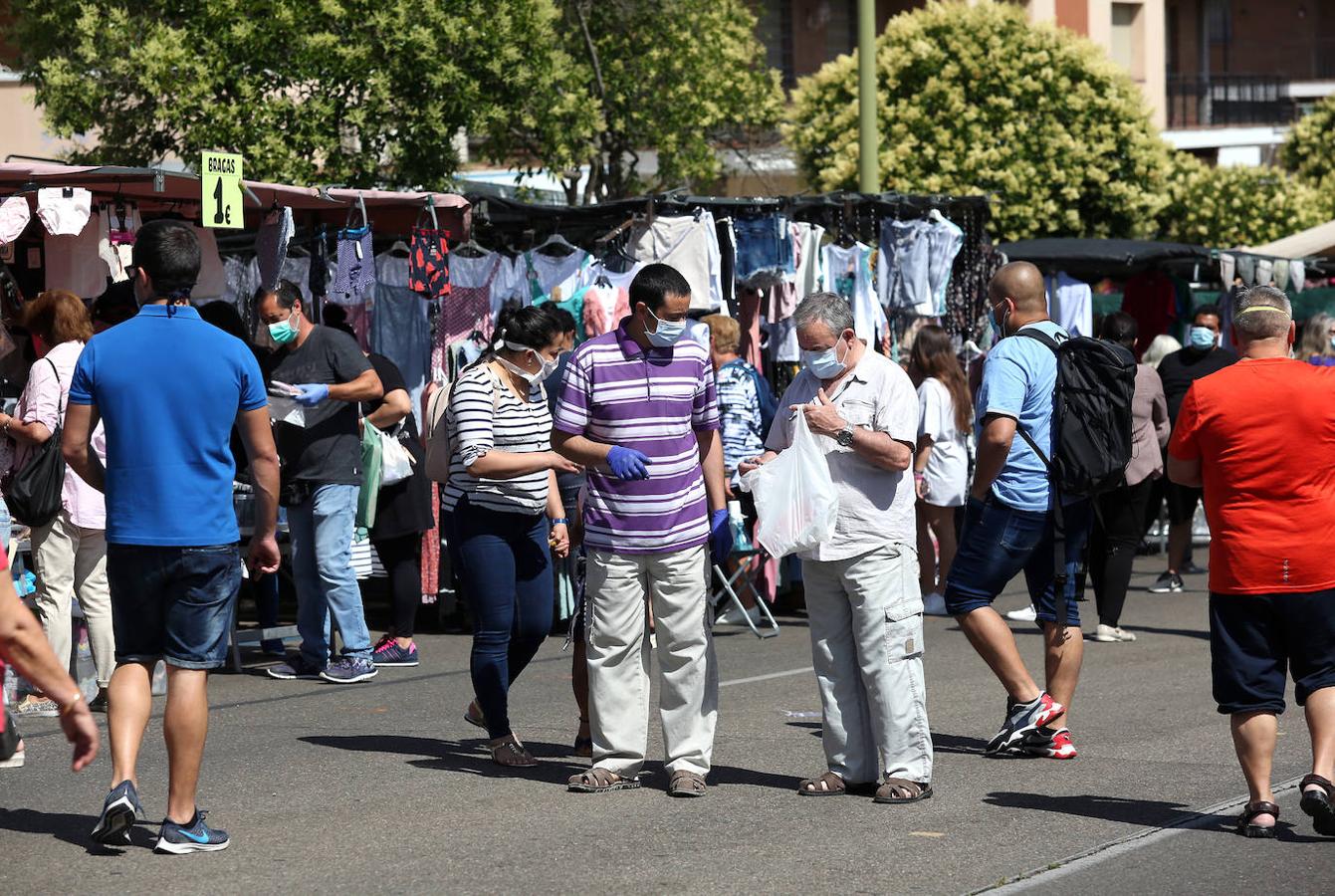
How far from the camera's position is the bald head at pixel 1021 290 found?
7.95 metres

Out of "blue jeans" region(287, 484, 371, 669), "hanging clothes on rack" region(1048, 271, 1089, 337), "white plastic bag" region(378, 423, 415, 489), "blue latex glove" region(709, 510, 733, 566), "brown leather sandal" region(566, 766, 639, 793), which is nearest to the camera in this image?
"brown leather sandal" region(566, 766, 639, 793)

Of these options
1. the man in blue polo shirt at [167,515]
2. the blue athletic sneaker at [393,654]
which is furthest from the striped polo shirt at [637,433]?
the blue athletic sneaker at [393,654]

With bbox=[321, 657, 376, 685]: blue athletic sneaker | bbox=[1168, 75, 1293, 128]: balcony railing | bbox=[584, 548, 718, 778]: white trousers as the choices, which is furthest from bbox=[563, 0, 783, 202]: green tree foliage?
bbox=[1168, 75, 1293, 128]: balcony railing

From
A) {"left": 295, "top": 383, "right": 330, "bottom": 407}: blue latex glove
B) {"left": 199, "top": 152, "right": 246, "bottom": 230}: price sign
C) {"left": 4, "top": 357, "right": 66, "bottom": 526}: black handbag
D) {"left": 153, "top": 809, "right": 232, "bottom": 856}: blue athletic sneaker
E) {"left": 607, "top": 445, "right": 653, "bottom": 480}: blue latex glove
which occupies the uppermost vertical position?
{"left": 199, "top": 152, "right": 246, "bottom": 230}: price sign

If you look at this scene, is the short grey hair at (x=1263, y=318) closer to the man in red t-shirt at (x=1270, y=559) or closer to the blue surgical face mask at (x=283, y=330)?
the man in red t-shirt at (x=1270, y=559)

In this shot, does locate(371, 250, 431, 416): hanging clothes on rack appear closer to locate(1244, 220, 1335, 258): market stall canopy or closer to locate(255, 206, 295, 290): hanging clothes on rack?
locate(255, 206, 295, 290): hanging clothes on rack

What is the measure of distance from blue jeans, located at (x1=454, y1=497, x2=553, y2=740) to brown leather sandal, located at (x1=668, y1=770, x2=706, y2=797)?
39.7 inches

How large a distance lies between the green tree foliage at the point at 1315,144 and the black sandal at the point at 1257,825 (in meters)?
38.9

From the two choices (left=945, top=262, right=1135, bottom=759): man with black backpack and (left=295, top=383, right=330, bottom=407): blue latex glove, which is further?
(left=295, top=383, right=330, bottom=407): blue latex glove

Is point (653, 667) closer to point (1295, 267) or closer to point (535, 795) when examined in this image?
point (535, 795)

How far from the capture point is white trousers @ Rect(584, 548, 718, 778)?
Answer: 7172 millimetres

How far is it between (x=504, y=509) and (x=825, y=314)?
1.58 m

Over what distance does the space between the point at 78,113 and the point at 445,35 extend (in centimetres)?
389

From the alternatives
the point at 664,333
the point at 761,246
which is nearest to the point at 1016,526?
the point at 664,333
